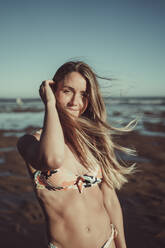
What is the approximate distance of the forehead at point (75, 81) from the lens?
2.20 m

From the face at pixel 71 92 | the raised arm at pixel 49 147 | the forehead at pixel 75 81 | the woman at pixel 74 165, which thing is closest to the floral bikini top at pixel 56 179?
the woman at pixel 74 165

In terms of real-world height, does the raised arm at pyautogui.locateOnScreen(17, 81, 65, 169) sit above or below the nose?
below

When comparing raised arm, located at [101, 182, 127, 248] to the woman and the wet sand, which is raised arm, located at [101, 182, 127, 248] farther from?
the wet sand

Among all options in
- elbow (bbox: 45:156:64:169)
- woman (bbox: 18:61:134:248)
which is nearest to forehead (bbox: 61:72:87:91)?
woman (bbox: 18:61:134:248)

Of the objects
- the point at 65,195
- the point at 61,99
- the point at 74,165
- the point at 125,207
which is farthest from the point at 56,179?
the point at 125,207

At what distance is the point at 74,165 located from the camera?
2.02 m

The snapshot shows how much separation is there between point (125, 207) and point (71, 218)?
9.71 feet

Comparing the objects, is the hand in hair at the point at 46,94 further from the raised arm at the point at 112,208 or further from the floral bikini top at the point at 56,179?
the raised arm at the point at 112,208

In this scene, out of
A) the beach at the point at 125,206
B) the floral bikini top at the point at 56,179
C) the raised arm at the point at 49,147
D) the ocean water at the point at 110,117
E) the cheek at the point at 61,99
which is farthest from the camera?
the ocean water at the point at 110,117

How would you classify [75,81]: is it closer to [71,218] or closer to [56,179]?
[56,179]

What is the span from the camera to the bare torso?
1803mm

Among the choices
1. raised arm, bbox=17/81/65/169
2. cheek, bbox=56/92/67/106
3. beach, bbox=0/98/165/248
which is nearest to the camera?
raised arm, bbox=17/81/65/169

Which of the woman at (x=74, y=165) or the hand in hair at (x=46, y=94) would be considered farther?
the hand in hair at (x=46, y=94)

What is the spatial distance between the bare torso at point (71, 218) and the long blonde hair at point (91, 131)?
1.03 feet
